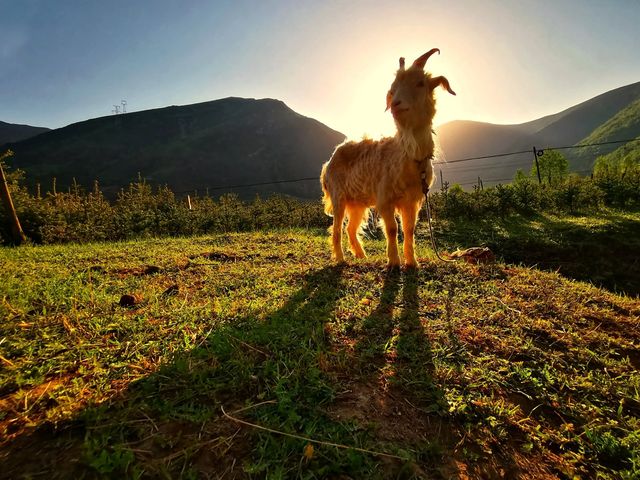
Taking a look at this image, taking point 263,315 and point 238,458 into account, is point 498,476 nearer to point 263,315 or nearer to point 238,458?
point 238,458

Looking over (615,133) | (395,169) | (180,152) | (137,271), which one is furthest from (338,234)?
(615,133)

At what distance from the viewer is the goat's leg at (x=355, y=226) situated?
253 inches

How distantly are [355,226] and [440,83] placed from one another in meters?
3.04

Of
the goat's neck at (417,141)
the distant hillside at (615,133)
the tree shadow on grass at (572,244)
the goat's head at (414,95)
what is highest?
the distant hillside at (615,133)

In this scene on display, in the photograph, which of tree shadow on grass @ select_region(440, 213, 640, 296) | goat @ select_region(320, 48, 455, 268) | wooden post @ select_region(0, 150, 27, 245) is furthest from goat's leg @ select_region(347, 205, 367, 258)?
wooden post @ select_region(0, 150, 27, 245)

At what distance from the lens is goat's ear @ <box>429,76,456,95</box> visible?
14.5ft

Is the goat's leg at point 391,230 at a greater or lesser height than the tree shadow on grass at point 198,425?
greater

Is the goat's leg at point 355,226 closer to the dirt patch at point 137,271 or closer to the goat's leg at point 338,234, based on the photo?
the goat's leg at point 338,234

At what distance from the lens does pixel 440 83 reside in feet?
14.7

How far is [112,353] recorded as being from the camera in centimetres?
216

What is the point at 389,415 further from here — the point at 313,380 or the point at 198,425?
the point at 198,425

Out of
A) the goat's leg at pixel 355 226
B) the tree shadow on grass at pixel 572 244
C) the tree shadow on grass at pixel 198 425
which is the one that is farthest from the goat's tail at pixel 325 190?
the tree shadow on grass at pixel 198 425

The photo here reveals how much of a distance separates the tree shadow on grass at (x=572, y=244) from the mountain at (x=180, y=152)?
110 meters

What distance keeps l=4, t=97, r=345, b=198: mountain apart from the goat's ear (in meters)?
115
